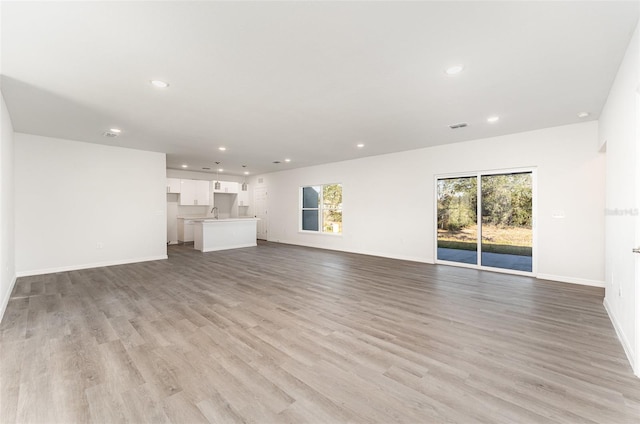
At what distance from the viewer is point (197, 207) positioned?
10.4 metres

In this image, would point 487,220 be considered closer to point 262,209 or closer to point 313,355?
point 313,355

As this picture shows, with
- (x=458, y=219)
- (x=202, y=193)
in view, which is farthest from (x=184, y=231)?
(x=458, y=219)

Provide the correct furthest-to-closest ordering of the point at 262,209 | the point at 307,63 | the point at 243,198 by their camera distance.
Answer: the point at 243,198 < the point at 262,209 < the point at 307,63

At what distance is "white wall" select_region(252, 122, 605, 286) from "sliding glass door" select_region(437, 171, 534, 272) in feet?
0.78

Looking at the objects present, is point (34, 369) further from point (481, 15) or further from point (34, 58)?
point (481, 15)

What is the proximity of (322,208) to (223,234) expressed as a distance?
10.5 ft

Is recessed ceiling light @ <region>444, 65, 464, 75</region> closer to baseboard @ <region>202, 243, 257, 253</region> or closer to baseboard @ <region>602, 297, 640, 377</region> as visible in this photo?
baseboard @ <region>602, 297, 640, 377</region>

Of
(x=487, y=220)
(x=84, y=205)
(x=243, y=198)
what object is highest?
(x=243, y=198)

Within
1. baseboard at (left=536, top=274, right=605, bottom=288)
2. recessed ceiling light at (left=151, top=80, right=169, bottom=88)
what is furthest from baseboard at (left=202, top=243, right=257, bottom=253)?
baseboard at (left=536, top=274, right=605, bottom=288)

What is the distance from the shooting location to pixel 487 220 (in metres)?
5.51

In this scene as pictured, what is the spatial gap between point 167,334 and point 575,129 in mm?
6533

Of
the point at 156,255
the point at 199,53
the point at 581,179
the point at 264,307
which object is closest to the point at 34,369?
the point at 264,307

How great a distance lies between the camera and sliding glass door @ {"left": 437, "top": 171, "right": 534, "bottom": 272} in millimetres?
5148

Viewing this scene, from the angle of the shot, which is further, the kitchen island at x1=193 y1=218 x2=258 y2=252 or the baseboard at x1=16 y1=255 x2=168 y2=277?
the kitchen island at x1=193 y1=218 x2=258 y2=252
